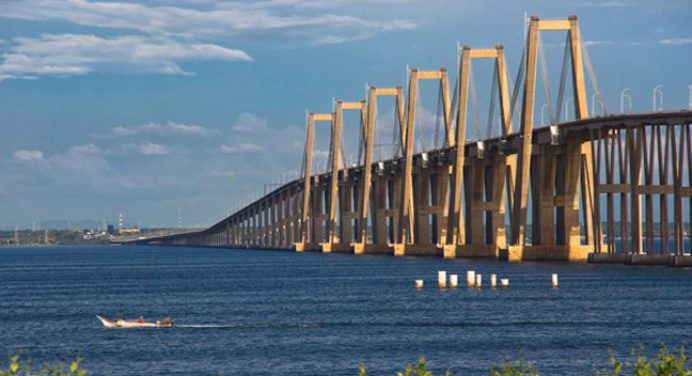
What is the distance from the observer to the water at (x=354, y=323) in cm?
Result: 5188

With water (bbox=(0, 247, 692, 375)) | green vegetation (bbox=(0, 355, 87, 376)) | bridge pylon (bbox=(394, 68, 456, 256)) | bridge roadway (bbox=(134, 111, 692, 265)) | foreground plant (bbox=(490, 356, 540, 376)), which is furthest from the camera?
bridge pylon (bbox=(394, 68, 456, 256))

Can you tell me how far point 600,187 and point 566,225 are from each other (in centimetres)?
1424

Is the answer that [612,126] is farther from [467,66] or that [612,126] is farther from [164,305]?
[164,305]

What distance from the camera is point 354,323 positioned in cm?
6825

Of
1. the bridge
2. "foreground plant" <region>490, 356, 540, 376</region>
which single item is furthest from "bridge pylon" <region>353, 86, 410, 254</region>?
"foreground plant" <region>490, 356, 540, 376</region>

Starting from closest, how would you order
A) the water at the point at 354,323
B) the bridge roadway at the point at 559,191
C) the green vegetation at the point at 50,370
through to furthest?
the green vegetation at the point at 50,370, the water at the point at 354,323, the bridge roadway at the point at 559,191

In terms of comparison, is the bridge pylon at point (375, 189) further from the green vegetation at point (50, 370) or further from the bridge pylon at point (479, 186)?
the green vegetation at point (50, 370)

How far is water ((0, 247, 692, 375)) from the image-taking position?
170ft

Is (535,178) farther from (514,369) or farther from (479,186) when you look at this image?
(514,369)

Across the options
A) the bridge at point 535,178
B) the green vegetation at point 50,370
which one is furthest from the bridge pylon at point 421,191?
the green vegetation at point 50,370

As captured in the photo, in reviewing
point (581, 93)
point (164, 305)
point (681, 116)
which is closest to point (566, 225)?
point (581, 93)

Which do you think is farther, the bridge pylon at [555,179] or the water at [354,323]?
the bridge pylon at [555,179]

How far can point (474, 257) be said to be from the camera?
498 feet

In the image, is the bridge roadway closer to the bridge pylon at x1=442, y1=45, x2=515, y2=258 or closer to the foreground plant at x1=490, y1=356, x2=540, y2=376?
the bridge pylon at x1=442, y1=45, x2=515, y2=258
